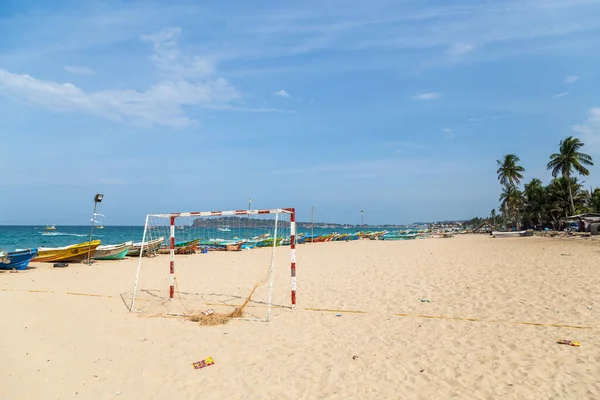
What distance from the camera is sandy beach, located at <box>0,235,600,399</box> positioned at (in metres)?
4.23

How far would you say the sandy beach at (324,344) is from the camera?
4.23 metres

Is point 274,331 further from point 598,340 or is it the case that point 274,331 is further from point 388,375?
point 598,340

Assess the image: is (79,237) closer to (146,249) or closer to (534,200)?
(146,249)

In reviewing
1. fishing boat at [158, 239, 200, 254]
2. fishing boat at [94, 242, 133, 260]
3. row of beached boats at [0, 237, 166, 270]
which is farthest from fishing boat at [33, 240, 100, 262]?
fishing boat at [158, 239, 200, 254]

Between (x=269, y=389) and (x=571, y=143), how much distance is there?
53876 millimetres

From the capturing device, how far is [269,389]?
4.25 metres

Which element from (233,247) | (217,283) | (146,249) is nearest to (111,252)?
(146,249)

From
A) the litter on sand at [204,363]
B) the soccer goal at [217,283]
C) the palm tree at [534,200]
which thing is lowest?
the litter on sand at [204,363]

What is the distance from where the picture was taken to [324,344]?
576 cm

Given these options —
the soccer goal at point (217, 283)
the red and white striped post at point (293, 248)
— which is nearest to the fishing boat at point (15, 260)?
the soccer goal at point (217, 283)

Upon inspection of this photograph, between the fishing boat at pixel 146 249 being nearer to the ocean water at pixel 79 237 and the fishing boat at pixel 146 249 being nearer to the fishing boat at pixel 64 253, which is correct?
the ocean water at pixel 79 237

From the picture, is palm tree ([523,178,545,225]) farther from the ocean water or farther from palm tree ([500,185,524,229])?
the ocean water

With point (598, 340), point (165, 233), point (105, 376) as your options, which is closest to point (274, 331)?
point (105, 376)

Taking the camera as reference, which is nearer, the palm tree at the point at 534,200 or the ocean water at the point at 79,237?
the ocean water at the point at 79,237
